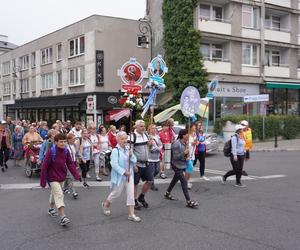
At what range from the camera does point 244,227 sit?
633cm

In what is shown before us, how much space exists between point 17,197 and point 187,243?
16.7 ft

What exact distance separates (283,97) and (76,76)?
16.9 meters

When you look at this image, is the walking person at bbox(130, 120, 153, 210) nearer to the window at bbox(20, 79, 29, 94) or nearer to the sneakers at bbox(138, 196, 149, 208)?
the sneakers at bbox(138, 196, 149, 208)

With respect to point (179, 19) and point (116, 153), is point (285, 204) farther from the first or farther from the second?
point (179, 19)

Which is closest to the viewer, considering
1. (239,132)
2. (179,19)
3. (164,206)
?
(164,206)

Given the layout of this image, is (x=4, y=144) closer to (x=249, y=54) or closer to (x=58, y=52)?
(x=249, y=54)

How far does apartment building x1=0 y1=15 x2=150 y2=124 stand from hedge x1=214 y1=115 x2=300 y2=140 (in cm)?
875

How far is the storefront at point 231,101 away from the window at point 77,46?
1160 centimetres

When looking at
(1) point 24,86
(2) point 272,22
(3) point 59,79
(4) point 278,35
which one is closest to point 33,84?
(1) point 24,86

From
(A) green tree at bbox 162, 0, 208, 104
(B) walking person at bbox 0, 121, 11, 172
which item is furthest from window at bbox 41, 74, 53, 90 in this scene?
(B) walking person at bbox 0, 121, 11, 172

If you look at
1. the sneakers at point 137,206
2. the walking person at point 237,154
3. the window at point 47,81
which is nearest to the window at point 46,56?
the window at point 47,81

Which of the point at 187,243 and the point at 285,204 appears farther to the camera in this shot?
the point at 285,204

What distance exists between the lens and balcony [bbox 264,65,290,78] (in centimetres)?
2993

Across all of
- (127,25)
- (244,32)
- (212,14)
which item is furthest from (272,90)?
(127,25)
